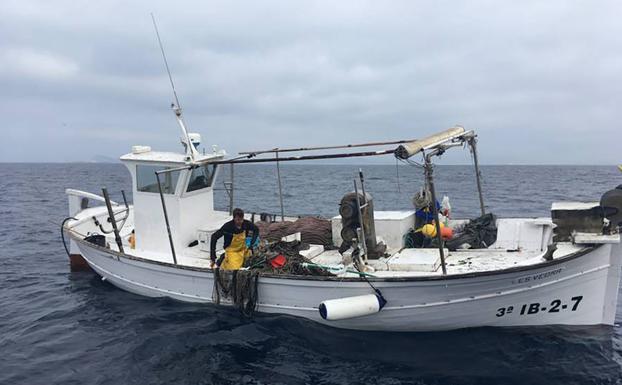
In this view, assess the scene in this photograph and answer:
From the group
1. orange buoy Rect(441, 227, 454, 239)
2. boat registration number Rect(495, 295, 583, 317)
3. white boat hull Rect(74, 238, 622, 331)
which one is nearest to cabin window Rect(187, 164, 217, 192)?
white boat hull Rect(74, 238, 622, 331)

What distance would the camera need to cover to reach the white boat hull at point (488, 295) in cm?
763

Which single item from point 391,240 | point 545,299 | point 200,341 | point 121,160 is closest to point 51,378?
point 200,341

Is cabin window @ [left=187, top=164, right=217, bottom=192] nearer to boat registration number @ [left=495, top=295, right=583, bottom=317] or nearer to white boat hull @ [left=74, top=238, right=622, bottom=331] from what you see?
white boat hull @ [left=74, top=238, right=622, bottom=331]

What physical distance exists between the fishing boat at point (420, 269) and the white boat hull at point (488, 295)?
17 mm

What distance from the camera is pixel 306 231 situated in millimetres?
10766

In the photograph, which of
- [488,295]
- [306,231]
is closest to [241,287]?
[306,231]

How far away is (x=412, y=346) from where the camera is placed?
26.5 feet

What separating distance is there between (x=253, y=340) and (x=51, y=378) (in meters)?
3.14

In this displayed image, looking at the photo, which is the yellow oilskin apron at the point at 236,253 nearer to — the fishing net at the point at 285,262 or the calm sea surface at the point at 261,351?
the fishing net at the point at 285,262

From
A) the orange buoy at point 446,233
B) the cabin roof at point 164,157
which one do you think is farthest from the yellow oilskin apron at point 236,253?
the orange buoy at point 446,233

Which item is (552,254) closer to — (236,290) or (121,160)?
(236,290)

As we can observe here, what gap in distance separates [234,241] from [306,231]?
76.3 inches

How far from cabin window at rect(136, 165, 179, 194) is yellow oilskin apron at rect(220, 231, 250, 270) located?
7.93ft

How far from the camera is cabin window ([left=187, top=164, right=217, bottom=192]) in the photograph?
439 inches
